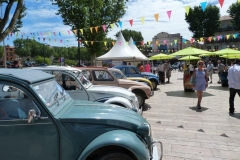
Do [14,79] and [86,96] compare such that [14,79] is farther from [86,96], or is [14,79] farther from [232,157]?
[232,157]

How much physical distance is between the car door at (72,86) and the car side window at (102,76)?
1.92m

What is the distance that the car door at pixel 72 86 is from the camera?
5.44 metres

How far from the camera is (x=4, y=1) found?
998 cm

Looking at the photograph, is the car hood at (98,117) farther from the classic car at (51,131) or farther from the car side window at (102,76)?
the car side window at (102,76)

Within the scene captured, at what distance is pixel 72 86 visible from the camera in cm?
552

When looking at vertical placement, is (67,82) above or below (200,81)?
above

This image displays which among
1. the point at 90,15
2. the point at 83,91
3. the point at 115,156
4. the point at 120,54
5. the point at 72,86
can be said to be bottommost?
the point at 115,156

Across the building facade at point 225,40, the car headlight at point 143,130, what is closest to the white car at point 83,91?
the car headlight at point 143,130

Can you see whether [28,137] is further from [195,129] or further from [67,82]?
[195,129]

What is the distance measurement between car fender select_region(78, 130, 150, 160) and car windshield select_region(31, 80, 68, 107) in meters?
0.75

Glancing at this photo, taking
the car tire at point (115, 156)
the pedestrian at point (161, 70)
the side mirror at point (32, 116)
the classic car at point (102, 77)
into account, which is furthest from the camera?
the pedestrian at point (161, 70)

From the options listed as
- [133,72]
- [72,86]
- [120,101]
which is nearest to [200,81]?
[120,101]

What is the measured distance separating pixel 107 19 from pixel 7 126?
73.3 ft

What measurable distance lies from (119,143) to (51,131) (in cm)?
81
